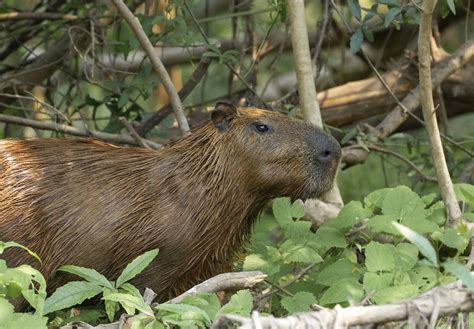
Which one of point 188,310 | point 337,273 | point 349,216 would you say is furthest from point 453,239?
point 188,310

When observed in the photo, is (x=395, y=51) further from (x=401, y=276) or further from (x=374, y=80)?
(x=401, y=276)

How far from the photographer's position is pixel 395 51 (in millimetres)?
6875

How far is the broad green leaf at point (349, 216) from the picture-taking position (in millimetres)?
3947

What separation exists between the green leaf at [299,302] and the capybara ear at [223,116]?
899 mm

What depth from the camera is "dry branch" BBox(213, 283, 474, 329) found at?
7.63 ft

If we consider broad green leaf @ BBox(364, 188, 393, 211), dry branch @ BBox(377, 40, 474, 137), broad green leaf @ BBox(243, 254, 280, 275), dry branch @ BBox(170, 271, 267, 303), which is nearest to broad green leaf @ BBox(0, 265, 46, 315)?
dry branch @ BBox(170, 271, 267, 303)

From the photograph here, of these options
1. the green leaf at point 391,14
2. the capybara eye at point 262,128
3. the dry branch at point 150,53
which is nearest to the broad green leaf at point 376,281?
the capybara eye at point 262,128

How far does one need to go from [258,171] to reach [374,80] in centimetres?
230

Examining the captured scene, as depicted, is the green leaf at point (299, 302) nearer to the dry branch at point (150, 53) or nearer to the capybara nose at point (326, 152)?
the capybara nose at point (326, 152)

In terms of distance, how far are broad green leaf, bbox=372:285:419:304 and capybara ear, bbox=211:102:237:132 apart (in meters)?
1.39

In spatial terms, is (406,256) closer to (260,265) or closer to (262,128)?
(260,265)

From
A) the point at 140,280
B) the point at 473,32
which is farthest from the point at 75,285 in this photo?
the point at 473,32

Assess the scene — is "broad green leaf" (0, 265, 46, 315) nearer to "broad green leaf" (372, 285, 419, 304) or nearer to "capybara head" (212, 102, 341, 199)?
"broad green leaf" (372, 285, 419, 304)

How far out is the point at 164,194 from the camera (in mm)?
4137
